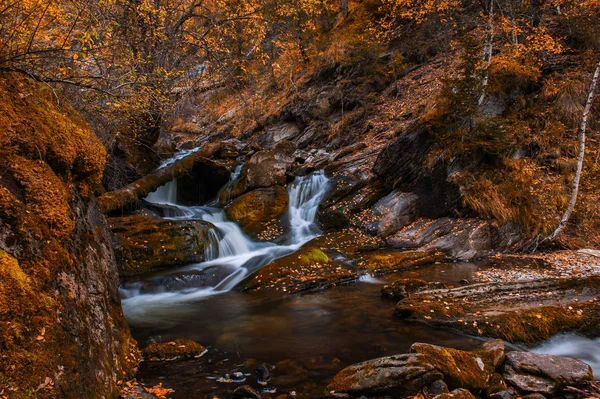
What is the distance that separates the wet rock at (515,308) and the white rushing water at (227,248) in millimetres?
5489

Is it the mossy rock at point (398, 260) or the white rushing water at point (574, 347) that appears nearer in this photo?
the white rushing water at point (574, 347)

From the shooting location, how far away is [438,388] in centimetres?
377

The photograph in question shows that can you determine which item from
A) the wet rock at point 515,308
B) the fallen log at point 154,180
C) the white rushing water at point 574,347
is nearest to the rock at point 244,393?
the wet rock at point 515,308

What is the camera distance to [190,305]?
27.7 ft

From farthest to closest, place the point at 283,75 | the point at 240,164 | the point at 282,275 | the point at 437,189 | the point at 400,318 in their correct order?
the point at 283,75 → the point at 240,164 → the point at 437,189 → the point at 282,275 → the point at 400,318

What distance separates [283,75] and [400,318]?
79.3 feet

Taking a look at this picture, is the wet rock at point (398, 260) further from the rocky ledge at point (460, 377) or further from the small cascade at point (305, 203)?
the rocky ledge at point (460, 377)

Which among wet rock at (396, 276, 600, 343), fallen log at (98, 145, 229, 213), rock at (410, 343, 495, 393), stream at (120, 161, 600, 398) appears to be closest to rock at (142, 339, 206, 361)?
stream at (120, 161, 600, 398)

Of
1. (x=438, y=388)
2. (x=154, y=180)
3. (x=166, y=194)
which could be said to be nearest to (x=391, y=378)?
(x=438, y=388)

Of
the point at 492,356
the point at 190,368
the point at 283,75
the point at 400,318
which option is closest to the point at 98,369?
the point at 190,368

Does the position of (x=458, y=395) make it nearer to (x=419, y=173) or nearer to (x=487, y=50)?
(x=419, y=173)

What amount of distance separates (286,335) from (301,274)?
3.34 m

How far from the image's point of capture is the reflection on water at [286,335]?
179 inches

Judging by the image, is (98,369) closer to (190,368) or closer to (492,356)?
(190,368)
